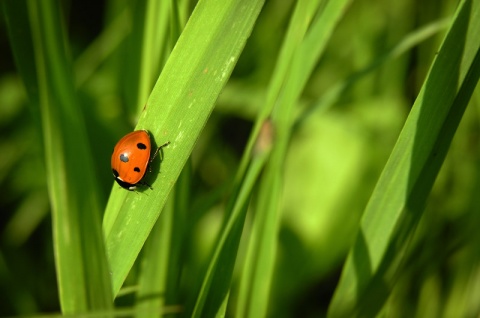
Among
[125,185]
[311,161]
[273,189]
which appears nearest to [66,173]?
[125,185]

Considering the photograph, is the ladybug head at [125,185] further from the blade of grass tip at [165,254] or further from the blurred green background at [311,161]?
the blurred green background at [311,161]

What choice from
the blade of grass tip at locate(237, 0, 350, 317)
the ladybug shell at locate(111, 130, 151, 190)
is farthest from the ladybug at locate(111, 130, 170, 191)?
the blade of grass tip at locate(237, 0, 350, 317)

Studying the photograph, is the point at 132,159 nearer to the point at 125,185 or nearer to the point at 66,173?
the point at 125,185

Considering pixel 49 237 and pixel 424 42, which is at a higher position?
pixel 424 42

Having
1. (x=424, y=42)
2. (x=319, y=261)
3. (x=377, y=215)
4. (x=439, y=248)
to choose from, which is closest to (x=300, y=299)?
(x=319, y=261)

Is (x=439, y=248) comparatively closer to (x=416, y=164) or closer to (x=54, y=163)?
(x=416, y=164)
